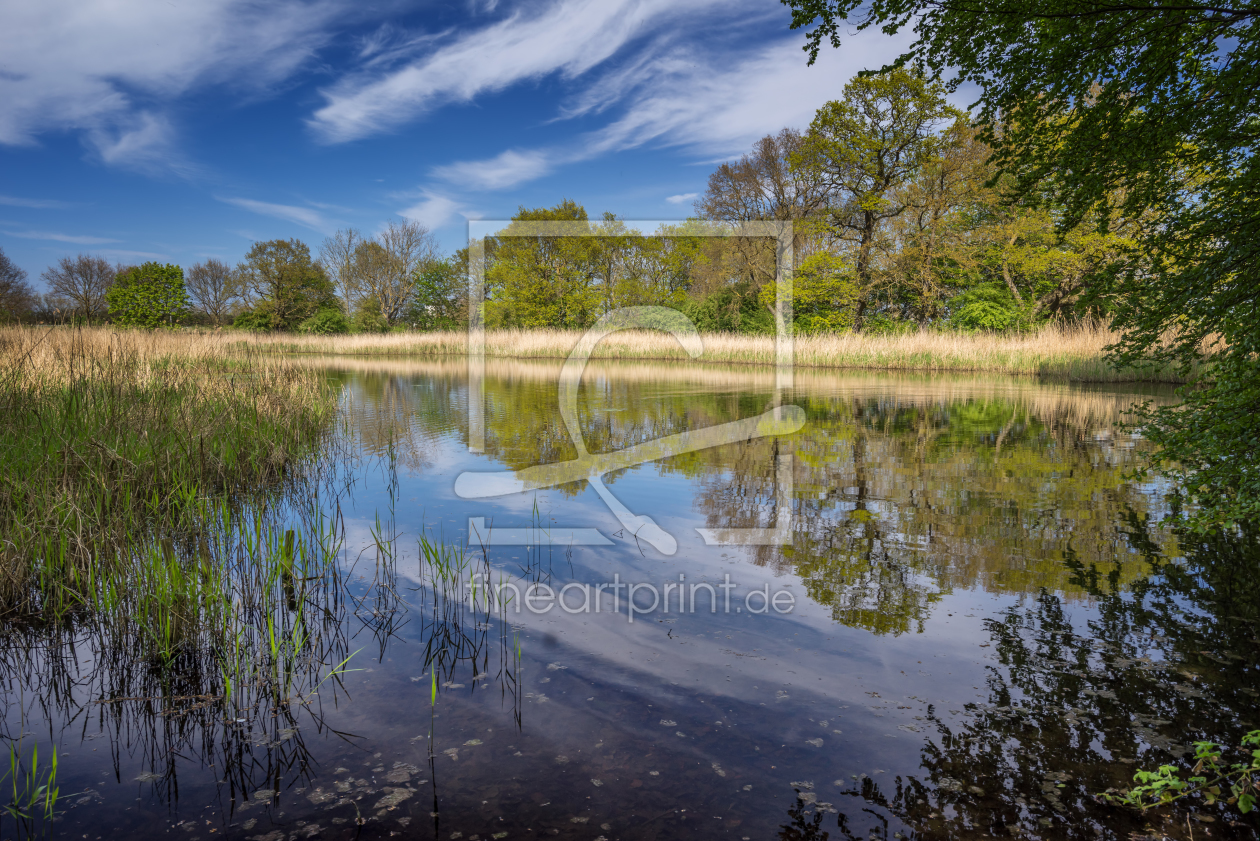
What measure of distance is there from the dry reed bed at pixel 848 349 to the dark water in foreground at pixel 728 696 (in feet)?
34.2

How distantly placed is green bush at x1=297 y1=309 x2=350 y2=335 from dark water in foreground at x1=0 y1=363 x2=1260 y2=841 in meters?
45.1

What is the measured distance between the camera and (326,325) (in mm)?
46062

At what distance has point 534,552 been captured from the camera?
4641 millimetres

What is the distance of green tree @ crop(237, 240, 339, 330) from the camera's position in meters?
47.8

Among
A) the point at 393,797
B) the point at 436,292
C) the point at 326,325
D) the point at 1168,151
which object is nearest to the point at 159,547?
the point at 393,797

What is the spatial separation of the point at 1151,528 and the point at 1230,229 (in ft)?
7.50

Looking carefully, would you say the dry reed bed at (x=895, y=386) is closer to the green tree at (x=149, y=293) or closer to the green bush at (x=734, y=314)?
the green bush at (x=734, y=314)

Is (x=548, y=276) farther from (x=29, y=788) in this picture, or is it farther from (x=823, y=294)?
(x=29, y=788)

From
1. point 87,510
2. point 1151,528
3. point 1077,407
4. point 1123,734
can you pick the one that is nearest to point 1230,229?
point 1151,528

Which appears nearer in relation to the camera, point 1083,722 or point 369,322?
point 1083,722

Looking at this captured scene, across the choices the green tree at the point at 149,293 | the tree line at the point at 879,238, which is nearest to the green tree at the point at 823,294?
the tree line at the point at 879,238

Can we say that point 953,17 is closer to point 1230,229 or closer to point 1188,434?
point 1230,229

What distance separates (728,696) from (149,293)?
5919 centimetres

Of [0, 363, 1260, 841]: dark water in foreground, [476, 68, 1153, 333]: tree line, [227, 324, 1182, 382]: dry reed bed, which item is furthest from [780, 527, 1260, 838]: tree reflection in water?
[476, 68, 1153, 333]: tree line
